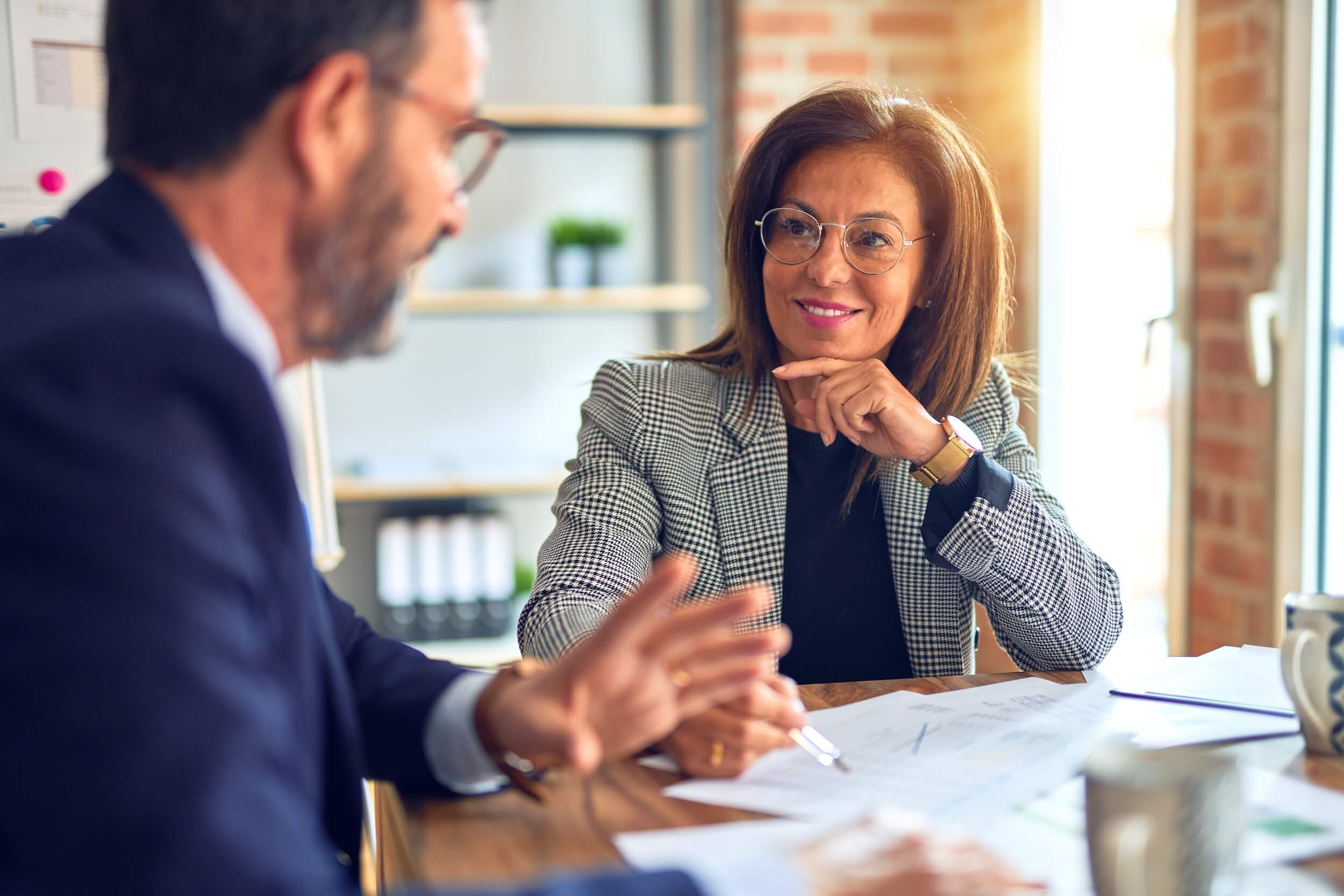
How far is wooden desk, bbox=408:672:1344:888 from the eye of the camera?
82 cm

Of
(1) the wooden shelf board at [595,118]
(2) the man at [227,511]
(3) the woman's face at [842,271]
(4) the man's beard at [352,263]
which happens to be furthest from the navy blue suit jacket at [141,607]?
(1) the wooden shelf board at [595,118]

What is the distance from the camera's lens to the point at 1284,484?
7.84 ft

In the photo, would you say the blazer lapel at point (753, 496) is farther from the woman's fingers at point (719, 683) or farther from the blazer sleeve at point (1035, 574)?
the woman's fingers at point (719, 683)

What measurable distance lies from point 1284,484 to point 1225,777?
192 centimetres

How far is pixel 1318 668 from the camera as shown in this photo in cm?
100

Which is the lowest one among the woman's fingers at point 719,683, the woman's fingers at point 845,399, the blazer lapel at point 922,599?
the blazer lapel at point 922,599

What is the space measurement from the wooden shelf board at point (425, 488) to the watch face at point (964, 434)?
6.64 ft

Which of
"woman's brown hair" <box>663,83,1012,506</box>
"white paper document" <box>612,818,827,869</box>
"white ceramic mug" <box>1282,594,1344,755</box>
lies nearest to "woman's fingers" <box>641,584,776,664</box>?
"white paper document" <box>612,818,827,869</box>

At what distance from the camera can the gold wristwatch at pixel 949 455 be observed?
1.46 m

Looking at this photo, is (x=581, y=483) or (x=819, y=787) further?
(x=581, y=483)

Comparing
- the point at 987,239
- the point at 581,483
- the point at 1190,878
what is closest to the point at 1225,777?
the point at 1190,878

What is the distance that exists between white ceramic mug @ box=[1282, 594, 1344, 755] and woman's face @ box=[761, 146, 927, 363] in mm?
748

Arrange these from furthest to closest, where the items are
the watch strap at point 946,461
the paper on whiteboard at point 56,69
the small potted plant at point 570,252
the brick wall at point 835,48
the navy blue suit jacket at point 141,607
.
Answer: the small potted plant at point 570,252 → the brick wall at point 835,48 → the paper on whiteboard at point 56,69 → the watch strap at point 946,461 → the navy blue suit jacket at point 141,607

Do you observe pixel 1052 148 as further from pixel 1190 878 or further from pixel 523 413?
pixel 1190 878
